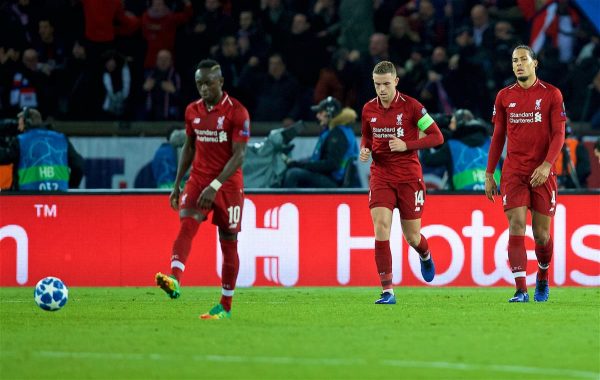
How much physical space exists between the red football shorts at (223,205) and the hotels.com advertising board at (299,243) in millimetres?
5038

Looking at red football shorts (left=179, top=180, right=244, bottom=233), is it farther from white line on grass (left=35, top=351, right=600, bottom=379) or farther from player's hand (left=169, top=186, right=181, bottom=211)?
white line on grass (left=35, top=351, right=600, bottom=379)

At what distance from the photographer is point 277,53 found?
67.6 ft

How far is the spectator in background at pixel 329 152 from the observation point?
16.9m

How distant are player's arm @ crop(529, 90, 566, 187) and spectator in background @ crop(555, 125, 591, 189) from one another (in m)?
5.39

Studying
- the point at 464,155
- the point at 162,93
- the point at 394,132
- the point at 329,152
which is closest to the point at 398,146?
the point at 394,132

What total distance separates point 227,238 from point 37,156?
251 inches

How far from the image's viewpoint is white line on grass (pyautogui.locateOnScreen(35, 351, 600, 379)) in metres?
7.92

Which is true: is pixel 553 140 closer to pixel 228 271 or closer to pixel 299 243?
pixel 228 271

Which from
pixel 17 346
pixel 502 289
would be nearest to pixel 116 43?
pixel 502 289

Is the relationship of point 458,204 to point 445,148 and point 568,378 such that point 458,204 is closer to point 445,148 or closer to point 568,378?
point 445,148

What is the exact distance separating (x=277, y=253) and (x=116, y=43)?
5773mm

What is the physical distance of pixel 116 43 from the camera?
20.5m

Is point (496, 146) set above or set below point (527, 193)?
above

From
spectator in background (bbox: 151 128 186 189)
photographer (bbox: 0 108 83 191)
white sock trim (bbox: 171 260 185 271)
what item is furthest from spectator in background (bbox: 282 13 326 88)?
white sock trim (bbox: 171 260 185 271)
